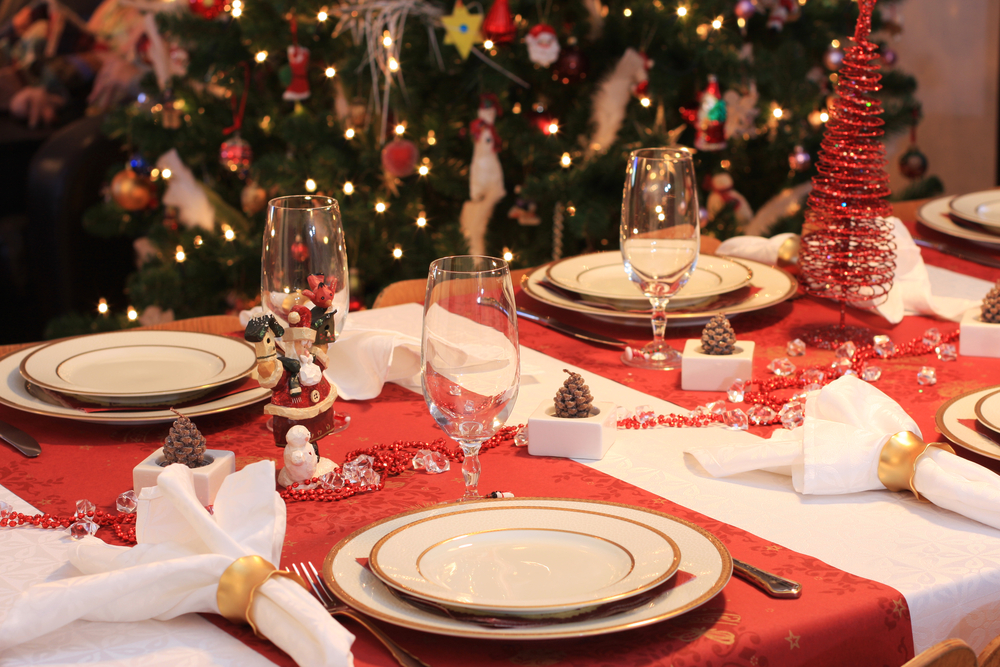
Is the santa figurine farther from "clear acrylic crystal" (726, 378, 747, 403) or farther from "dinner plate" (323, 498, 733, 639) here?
"clear acrylic crystal" (726, 378, 747, 403)

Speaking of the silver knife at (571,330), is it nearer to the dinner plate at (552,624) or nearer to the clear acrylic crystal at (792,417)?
the clear acrylic crystal at (792,417)

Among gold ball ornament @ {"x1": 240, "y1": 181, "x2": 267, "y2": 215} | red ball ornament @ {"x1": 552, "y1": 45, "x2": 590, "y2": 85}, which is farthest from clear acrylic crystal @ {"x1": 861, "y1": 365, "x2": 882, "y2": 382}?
gold ball ornament @ {"x1": 240, "y1": 181, "x2": 267, "y2": 215}

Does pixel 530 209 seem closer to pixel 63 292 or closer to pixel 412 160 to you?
pixel 412 160

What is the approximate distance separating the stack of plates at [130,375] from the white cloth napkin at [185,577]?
0.97ft

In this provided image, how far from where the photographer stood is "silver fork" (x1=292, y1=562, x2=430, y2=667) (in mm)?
615

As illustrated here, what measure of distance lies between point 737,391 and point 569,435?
0.77 feet

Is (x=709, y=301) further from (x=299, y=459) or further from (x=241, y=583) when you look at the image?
(x=241, y=583)

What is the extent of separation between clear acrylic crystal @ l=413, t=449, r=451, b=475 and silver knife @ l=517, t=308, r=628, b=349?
402 millimetres

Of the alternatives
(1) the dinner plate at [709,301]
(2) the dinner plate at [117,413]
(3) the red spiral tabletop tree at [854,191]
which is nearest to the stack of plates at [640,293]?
(1) the dinner plate at [709,301]

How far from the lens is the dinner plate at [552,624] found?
61cm

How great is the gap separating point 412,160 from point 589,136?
0.49 metres

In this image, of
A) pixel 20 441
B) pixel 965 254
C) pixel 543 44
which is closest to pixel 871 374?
pixel 965 254

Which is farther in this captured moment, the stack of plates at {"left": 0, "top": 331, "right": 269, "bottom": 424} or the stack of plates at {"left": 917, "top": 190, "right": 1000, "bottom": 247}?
the stack of plates at {"left": 917, "top": 190, "right": 1000, "bottom": 247}

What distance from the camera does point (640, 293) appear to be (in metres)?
1.37
